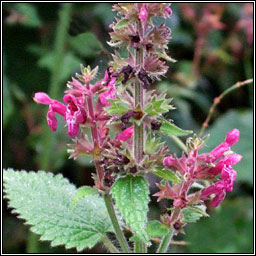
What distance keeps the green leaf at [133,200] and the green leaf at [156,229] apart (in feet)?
0.62

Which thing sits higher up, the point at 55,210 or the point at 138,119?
the point at 138,119

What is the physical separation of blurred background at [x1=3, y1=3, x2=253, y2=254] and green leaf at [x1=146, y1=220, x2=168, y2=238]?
1255 millimetres

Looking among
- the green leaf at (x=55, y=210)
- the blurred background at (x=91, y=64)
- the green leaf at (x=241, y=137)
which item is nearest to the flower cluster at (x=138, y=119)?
the green leaf at (x=55, y=210)

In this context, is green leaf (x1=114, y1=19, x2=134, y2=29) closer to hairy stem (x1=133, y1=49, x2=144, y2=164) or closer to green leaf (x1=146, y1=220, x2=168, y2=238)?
hairy stem (x1=133, y1=49, x2=144, y2=164)

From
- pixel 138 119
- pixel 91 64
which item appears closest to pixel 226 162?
pixel 138 119

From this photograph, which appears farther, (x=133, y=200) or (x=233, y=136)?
(x=233, y=136)

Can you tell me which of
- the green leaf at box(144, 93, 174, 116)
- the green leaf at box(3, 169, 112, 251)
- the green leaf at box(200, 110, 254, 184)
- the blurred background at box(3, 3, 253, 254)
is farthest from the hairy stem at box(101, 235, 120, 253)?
the green leaf at box(200, 110, 254, 184)

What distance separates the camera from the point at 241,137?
3465mm

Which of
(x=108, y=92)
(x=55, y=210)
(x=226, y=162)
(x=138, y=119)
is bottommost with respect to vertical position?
(x=55, y=210)

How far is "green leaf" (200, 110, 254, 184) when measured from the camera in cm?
320

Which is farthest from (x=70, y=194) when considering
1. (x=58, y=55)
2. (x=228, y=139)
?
(x=58, y=55)

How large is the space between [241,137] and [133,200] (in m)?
2.48

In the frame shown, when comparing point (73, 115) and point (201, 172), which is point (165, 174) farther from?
point (73, 115)

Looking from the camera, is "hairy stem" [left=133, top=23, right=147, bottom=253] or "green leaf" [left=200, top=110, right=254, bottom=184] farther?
"green leaf" [left=200, top=110, right=254, bottom=184]
